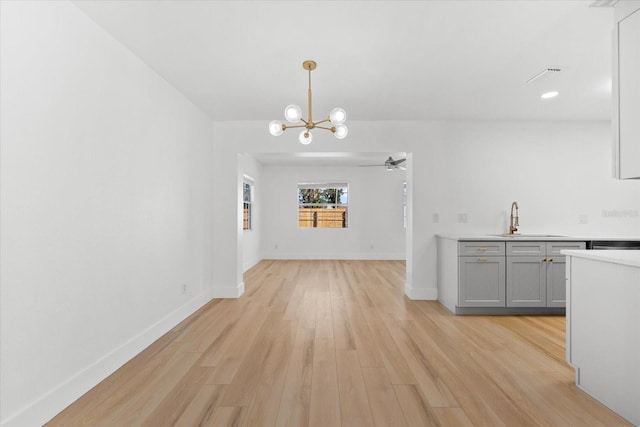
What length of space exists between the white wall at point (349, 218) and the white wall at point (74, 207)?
Answer: 5561mm

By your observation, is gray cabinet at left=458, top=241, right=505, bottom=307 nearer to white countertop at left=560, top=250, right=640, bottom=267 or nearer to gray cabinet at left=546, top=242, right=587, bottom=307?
gray cabinet at left=546, top=242, right=587, bottom=307

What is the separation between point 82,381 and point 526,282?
4359mm

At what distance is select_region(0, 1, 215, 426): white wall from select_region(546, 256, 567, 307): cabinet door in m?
4.26

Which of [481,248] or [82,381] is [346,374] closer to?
[82,381]

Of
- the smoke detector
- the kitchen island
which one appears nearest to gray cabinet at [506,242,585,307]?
the kitchen island

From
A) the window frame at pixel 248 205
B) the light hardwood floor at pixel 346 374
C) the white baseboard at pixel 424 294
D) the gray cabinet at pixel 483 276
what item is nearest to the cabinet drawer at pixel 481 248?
the gray cabinet at pixel 483 276

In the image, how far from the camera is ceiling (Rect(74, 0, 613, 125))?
7.52ft

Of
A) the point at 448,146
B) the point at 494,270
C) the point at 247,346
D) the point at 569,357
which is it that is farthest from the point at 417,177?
the point at 247,346

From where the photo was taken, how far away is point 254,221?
8234 millimetres

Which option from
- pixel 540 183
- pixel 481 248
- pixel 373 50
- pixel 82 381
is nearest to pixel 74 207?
pixel 82 381

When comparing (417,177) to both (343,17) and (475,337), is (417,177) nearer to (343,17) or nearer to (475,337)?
(475,337)

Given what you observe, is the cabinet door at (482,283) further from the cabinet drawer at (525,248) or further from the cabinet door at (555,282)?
the cabinet door at (555,282)

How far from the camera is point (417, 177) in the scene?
16.0 ft

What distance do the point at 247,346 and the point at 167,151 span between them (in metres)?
2.10
